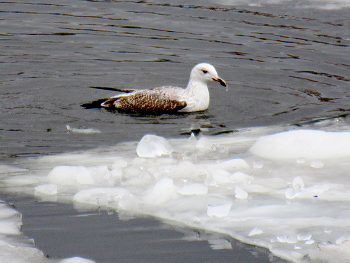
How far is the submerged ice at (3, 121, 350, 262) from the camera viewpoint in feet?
15.4

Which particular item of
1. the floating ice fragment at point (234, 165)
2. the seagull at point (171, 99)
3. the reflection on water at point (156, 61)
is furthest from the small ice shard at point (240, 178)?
the seagull at point (171, 99)

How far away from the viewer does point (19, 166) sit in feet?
21.4

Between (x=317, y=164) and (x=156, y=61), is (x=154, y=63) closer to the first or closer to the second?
(x=156, y=61)

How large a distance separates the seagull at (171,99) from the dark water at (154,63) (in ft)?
0.63

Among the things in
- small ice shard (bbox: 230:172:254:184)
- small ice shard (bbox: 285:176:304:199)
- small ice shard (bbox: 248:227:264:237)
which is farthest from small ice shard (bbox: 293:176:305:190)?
small ice shard (bbox: 248:227:264:237)

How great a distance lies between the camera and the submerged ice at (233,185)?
469 cm

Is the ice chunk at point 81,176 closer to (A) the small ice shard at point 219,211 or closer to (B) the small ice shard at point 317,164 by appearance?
(A) the small ice shard at point 219,211

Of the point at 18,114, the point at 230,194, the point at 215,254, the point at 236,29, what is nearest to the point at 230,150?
the point at 230,194

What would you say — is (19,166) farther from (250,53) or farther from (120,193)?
(250,53)

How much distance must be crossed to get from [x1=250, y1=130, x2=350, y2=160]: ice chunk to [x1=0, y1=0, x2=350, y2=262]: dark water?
1.82 meters

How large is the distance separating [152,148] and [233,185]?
48.6 inches

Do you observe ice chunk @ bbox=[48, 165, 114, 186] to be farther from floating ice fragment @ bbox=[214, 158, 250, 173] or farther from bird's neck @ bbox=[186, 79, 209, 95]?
bird's neck @ bbox=[186, 79, 209, 95]

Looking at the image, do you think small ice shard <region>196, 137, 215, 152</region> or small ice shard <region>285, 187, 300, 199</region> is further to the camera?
small ice shard <region>196, 137, 215, 152</region>

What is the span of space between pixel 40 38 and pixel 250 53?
4.43 meters
